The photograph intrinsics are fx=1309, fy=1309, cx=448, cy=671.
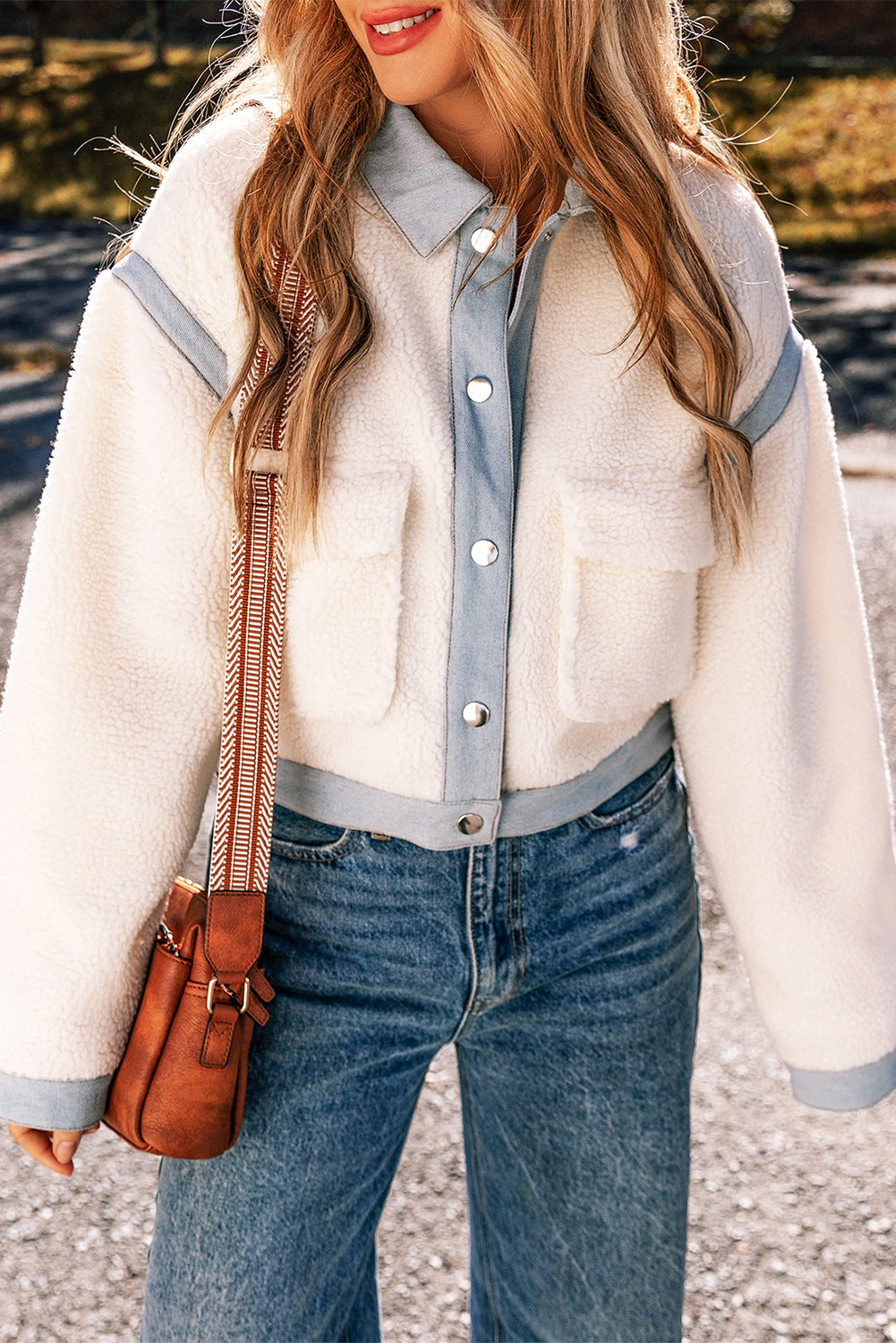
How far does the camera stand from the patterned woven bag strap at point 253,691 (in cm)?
129

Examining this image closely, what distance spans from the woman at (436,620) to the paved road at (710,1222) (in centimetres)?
79

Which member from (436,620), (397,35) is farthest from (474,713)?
(397,35)

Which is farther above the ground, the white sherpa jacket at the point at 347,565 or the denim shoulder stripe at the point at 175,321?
the denim shoulder stripe at the point at 175,321

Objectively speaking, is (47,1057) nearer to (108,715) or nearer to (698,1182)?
(108,715)

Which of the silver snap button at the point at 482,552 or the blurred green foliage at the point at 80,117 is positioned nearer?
the silver snap button at the point at 482,552

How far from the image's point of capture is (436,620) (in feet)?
4.40

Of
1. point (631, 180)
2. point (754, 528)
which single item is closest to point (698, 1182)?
point (754, 528)

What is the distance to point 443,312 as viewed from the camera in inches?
54.1

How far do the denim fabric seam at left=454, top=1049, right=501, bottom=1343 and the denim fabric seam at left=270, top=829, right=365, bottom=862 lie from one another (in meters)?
0.38

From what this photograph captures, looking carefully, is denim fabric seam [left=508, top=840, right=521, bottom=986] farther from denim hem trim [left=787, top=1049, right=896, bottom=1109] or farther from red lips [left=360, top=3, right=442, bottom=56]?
red lips [left=360, top=3, right=442, bottom=56]

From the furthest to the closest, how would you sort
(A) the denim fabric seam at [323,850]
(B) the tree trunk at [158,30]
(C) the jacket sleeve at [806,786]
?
(B) the tree trunk at [158,30]
(C) the jacket sleeve at [806,786]
(A) the denim fabric seam at [323,850]

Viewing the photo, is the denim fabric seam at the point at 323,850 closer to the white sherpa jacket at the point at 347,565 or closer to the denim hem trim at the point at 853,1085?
the white sherpa jacket at the point at 347,565

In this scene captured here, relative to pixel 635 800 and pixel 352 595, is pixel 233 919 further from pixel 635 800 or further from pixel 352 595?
pixel 635 800

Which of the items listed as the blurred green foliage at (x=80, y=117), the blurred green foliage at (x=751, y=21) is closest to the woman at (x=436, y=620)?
the blurred green foliage at (x=80, y=117)
